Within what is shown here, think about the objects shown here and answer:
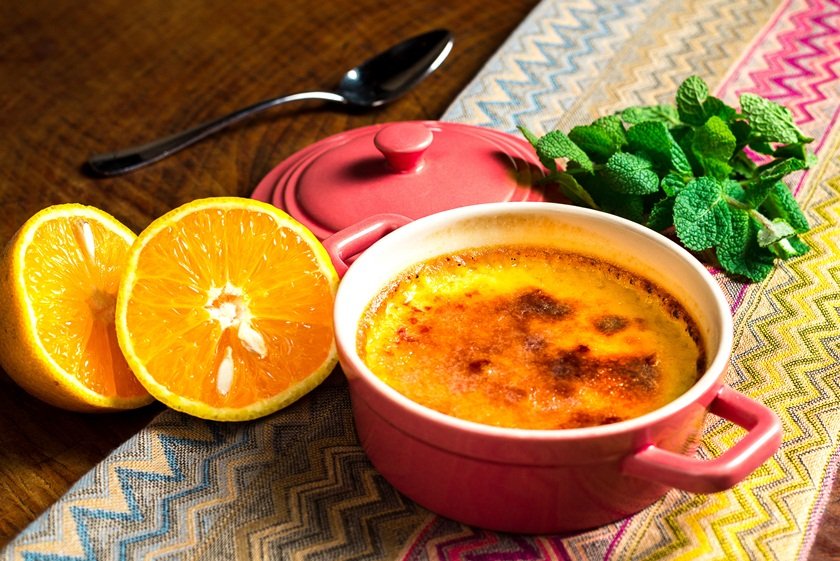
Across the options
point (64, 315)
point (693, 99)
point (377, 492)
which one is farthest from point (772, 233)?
point (64, 315)

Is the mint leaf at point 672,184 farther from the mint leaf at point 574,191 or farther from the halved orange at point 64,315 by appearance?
the halved orange at point 64,315

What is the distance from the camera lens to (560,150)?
1.38m

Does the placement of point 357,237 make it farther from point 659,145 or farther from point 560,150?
point 659,145

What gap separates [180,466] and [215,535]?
0.11 meters

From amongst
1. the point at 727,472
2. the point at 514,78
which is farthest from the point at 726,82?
the point at 727,472

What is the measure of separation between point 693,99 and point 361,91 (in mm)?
646

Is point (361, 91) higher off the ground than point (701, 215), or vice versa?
point (701, 215)

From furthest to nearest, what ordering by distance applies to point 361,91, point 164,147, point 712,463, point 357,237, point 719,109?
point 361,91
point 164,147
point 719,109
point 357,237
point 712,463

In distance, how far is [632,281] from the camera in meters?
1.19

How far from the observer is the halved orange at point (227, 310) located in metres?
1.10

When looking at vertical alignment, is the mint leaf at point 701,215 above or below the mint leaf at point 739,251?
above

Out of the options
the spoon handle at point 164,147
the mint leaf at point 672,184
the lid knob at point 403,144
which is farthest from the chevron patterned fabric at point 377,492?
the spoon handle at point 164,147

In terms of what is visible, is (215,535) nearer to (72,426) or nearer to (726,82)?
(72,426)

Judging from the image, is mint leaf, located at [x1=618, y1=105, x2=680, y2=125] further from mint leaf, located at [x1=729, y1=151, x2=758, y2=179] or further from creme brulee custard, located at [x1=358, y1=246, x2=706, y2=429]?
creme brulee custard, located at [x1=358, y1=246, x2=706, y2=429]
